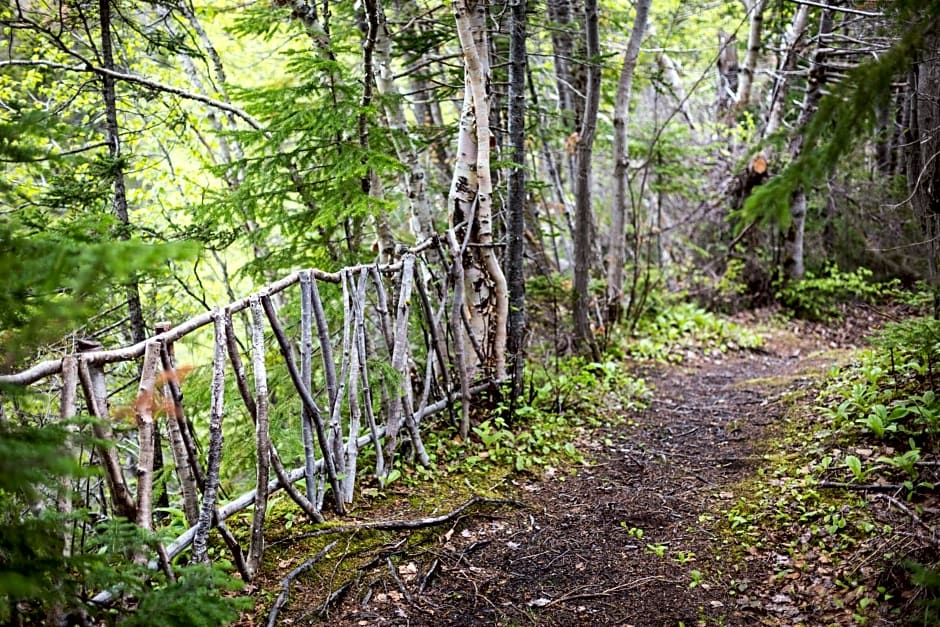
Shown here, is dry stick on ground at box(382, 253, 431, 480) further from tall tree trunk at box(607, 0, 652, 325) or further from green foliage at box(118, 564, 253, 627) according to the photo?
tall tree trunk at box(607, 0, 652, 325)

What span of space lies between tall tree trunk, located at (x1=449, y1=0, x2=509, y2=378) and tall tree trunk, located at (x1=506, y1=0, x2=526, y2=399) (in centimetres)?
14

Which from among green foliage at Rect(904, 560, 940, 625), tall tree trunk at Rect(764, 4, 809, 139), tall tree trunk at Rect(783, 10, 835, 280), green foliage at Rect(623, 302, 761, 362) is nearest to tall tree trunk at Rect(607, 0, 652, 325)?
green foliage at Rect(623, 302, 761, 362)

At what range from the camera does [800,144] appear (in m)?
9.01

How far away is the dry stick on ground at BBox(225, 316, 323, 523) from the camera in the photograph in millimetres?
3055

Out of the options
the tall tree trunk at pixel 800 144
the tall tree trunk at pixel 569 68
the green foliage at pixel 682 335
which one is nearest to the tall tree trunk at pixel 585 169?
the tall tree trunk at pixel 569 68

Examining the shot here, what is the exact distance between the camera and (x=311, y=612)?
2951 mm

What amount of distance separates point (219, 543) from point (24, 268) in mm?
2501

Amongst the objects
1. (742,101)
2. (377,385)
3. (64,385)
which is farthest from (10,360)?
(742,101)

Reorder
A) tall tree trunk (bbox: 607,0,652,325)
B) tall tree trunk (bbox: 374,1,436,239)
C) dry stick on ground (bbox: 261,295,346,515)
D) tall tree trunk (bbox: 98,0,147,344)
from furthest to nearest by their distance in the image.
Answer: tall tree trunk (bbox: 607,0,652,325), tall tree trunk (bbox: 374,1,436,239), tall tree trunk (bbox: 98,0,147,344), dry stick on ground (bbox: 261,295,346,515)

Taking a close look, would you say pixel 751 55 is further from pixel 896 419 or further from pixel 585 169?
pixel 896 419

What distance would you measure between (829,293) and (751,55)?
409 centimetres

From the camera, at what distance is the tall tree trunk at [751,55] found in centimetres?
909

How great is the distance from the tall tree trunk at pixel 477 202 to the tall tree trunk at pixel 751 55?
5.82 m

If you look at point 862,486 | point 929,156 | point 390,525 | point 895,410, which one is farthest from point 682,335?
point 390,525
